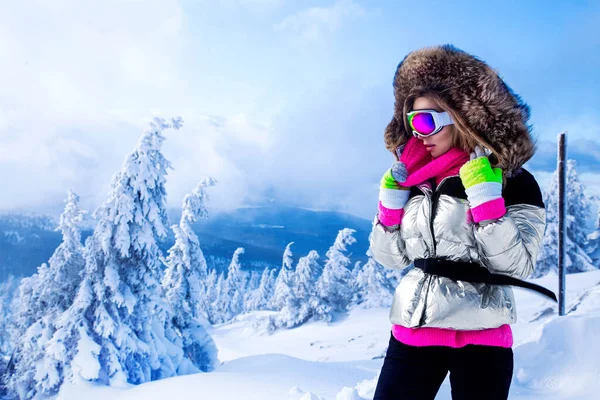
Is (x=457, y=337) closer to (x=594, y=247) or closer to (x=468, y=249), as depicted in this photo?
(x=468, y=249)

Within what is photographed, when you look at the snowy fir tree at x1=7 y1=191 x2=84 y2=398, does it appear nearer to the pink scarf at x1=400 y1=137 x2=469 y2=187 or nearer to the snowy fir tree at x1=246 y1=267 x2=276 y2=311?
the pink scarf at x1=400 y1=137 x2=469 y2=187

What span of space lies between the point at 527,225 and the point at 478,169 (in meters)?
0.41

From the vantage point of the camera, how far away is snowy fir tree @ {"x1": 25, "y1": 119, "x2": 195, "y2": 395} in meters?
12.9

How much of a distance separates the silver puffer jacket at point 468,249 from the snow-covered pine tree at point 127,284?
488 inches

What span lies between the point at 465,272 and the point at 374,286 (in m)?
30.3

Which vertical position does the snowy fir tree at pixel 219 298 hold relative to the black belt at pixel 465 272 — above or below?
below

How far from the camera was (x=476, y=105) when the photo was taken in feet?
7.87

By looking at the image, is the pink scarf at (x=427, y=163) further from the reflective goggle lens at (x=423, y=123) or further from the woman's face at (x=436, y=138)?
the reflective goggle lens at (x=423, y=123)

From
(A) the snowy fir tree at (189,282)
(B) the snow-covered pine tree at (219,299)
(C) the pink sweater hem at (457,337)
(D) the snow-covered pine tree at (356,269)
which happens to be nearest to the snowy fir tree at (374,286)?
(D) the snow-covered pine tree at (356,269)

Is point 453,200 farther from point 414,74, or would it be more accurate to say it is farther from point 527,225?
point 414,74

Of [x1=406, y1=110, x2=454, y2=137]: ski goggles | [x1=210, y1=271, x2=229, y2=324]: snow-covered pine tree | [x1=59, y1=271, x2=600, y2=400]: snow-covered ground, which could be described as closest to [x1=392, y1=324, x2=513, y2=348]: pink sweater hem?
[x1=406, y1=110, x2=454, y2=137]: ski goggles

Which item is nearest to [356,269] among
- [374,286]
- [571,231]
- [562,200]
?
[374,286]

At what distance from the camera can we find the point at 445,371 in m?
2.42

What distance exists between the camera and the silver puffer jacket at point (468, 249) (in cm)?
217
